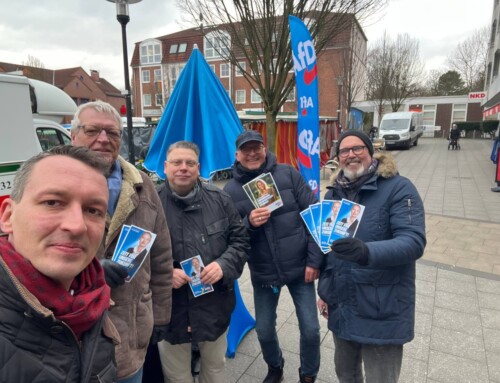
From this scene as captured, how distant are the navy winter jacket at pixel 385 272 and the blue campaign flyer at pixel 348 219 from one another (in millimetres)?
48

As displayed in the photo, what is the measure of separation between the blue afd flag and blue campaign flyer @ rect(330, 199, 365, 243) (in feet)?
4.20

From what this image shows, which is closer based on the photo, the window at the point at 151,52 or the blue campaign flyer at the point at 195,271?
the blue campaign flyer at the point at 195,271

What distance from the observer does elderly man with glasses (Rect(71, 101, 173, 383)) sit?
62.1 inches

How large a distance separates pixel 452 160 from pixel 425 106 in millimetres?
26055

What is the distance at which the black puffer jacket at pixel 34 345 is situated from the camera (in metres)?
0.86

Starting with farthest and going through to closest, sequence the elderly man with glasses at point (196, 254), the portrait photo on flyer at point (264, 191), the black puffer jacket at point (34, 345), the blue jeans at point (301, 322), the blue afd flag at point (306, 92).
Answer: the blue afd flag at point (306, 92) < the blue jeans at point (301, 322) < the portrait photo on flyer at point (264, 191) < the elderly man with glasses at point (196, 254) < the black puffer jacket at point (34, 345)

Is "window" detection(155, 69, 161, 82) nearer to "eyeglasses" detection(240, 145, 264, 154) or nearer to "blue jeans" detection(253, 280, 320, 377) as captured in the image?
"eyeglasses" detection(240, 145, 264, 154)

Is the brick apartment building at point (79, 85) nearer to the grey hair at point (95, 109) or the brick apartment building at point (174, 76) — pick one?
the brick apartment building at point (174, 76)

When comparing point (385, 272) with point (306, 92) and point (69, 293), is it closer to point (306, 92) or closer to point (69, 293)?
point (69, 293)

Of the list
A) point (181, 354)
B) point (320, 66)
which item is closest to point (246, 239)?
point (181, 354)

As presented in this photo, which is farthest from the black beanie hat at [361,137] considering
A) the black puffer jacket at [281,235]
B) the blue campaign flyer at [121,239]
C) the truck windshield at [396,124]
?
the truck windshield at [396,124]

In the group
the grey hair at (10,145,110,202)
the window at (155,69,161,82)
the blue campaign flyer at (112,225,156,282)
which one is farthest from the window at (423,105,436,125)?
the grey hair at (10,145,110,202)

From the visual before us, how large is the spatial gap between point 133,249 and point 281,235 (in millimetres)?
1164

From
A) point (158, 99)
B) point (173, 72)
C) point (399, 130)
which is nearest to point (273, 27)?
point (399, 130)
